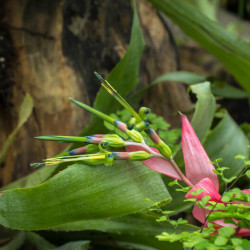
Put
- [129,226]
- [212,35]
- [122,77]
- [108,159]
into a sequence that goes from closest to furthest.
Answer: [108,159] → [129,226] → [122,77] → [212,35]

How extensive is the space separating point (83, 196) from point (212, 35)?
970 millimetres

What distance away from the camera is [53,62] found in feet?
5.18

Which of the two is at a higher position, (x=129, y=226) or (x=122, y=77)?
(x=122, y=77)

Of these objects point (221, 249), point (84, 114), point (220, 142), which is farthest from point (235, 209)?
point (84, 114)

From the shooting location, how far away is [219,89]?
169 cm

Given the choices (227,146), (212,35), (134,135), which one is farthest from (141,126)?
(212,35)

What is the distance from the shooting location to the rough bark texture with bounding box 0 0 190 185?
5.02 feet

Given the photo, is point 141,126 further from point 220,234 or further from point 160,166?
point 220,234

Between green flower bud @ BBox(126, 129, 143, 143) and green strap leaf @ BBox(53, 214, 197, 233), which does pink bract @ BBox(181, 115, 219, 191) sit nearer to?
green flower bud @ BBox(126, 129, 143, 143)

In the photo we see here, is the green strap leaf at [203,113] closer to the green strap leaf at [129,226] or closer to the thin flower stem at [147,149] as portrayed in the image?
the green strap leaf at [129,226]

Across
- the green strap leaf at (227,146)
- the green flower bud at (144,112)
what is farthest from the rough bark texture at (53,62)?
the green flower bud at (144,112)

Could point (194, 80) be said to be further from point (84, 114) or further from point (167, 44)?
point (84, 114)

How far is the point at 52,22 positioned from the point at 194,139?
1.04m

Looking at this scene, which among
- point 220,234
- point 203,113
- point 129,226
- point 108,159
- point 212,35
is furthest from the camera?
point 212,35
